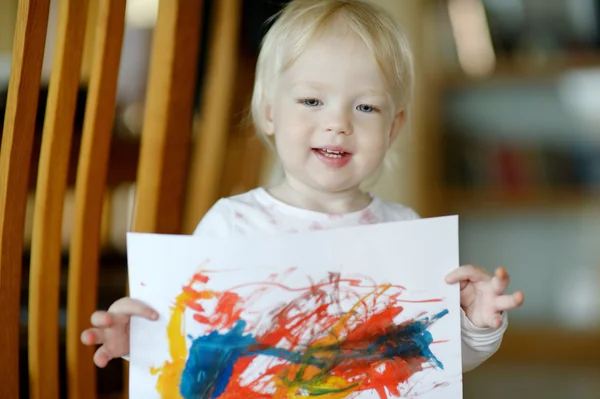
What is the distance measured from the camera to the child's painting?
689 millimetres

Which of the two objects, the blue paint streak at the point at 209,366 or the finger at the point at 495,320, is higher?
the finger at the point at 495,320

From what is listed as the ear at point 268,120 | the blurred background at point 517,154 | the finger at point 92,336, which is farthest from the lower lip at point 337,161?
the blurred background at point 517,154

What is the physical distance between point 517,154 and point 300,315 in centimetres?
194

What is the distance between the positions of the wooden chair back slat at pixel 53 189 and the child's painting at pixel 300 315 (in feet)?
0.39

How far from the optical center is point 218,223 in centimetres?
87

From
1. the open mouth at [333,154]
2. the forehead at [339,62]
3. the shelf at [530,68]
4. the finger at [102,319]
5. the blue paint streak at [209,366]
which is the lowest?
the blue paint streak at [209,366]

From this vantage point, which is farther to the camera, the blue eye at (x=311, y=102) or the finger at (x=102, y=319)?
the blue eye at (x=311, y=102)

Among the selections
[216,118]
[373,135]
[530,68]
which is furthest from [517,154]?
[373,135]

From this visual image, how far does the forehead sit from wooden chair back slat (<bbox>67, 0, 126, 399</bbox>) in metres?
0.21

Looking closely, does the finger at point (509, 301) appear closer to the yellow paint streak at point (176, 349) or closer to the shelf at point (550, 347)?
the yellow paint streak at point (176, 349)

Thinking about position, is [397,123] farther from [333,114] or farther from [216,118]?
[216,118]

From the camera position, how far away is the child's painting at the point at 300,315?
689 millimetres

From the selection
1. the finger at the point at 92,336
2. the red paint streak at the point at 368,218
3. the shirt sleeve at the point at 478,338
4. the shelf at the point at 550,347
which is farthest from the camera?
the shelf at the point at 550,347

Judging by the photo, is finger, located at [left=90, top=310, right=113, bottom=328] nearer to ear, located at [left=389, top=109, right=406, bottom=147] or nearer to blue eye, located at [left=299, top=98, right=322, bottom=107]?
blue eye, located at [left=299, top=98, right=322, bottom=107]
